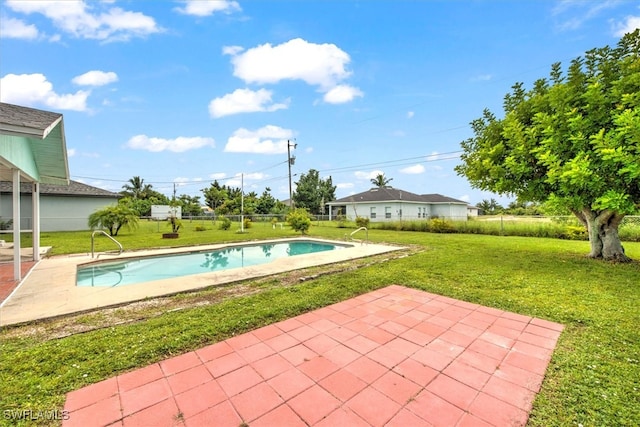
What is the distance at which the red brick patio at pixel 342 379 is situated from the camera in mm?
1863

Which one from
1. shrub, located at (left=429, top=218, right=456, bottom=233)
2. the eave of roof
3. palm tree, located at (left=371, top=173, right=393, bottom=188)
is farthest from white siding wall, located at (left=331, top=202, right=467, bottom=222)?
the eave of roof

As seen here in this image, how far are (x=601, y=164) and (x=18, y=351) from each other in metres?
9.37

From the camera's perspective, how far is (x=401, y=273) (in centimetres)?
589

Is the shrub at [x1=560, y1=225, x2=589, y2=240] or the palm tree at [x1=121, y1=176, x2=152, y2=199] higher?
the palm tree at [x1=121, y1=176, x2=152, y2=199]

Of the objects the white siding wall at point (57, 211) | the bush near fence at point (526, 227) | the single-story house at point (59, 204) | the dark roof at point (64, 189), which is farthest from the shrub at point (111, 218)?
the bush near fence at point (526, 227)

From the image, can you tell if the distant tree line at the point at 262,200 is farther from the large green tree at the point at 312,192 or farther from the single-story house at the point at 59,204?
the single-story house at the point at 59,204

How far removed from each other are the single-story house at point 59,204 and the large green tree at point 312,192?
19.3 meters

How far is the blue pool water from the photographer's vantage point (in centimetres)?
664

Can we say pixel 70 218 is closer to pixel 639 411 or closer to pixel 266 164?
pixel 266 164

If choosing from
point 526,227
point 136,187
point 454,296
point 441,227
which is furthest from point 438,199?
point 136,187

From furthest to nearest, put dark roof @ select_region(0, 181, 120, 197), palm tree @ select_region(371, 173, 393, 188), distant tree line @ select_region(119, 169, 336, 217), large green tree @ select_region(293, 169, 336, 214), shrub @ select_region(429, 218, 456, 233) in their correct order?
palm tree @ select_region(371, 173, 393, 188), large green tree @ select_region(293, 169, 336, 214), distant tree line @ select_region(119, 169, 336, 217), shrub @ select_region(429, 218, 456, 233), dark roof @ select_region(0, 181, 120, 197)

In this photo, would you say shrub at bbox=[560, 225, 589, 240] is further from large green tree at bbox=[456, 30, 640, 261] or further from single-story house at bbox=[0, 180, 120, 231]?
single-story house at bbox=[0, 180, 120, 231]

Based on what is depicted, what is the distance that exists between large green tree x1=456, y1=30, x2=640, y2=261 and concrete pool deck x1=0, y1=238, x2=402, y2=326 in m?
4.93

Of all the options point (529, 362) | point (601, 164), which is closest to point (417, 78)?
point (601, 164)
